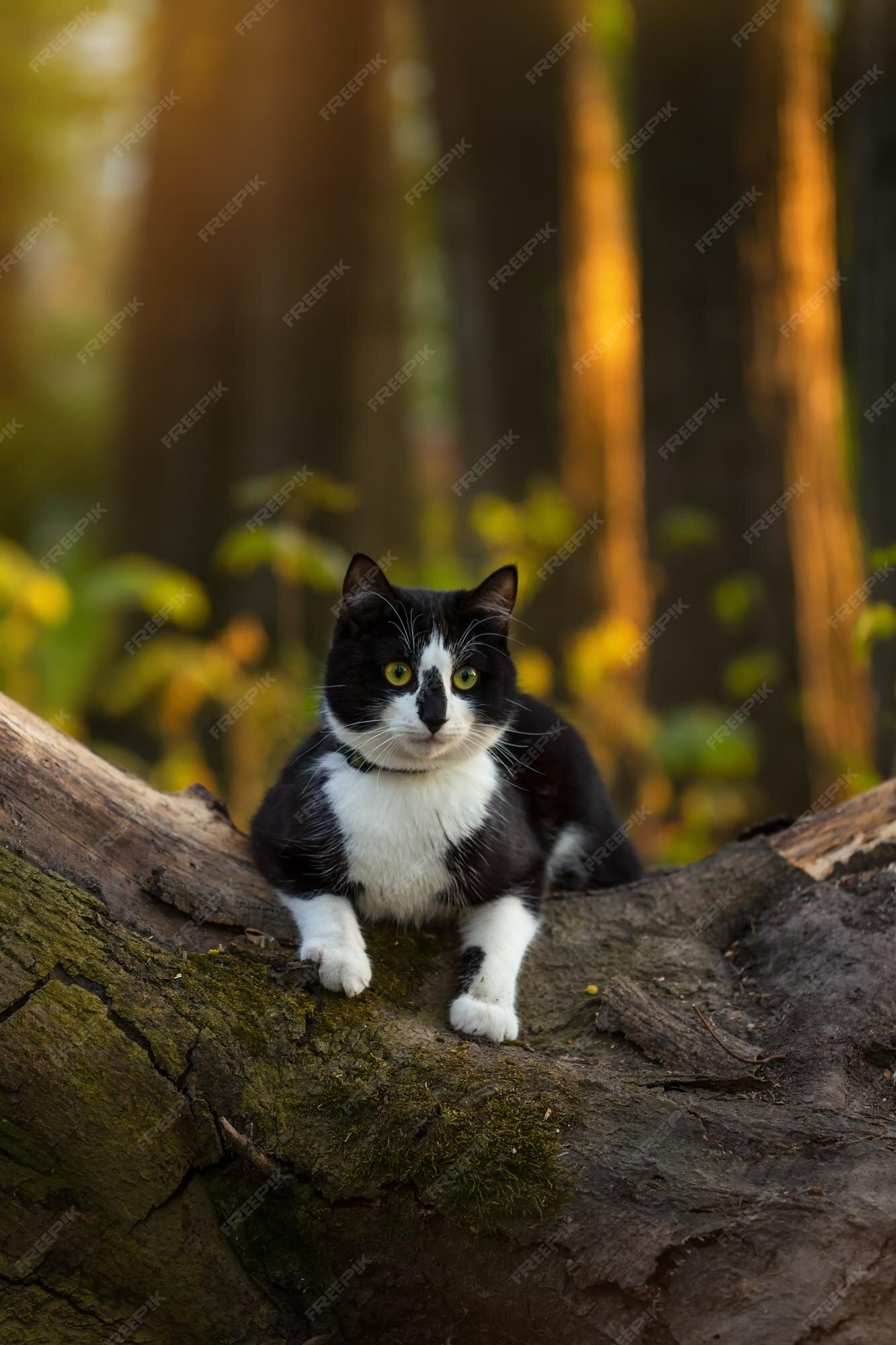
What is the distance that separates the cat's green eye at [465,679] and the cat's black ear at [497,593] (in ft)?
0.63

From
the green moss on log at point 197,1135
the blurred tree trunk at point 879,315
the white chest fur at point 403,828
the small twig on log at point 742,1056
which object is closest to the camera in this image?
the green moss on log at point 197,1135

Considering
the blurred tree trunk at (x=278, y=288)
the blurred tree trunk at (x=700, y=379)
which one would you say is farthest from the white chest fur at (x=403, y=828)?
the blurred tree trunk at (x=278, y=288)

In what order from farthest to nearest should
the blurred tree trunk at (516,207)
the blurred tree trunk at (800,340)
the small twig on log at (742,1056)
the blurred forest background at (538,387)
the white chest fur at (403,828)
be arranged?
the blurred tree trunk at (516,207) < the blurred tree trunk at (800,340) < the blurred forest background at (538,387) < the white chest fur at (403,828) < the small twig on log at (742,1056)

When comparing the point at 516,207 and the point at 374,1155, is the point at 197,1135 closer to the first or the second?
the point at 374,1155

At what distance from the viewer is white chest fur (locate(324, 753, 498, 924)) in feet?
9.78

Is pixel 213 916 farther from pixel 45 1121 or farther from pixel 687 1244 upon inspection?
pixel 687 1244

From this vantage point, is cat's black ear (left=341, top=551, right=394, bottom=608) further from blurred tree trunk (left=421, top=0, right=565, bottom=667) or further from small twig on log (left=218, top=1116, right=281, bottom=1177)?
blurred tree trunk (left=421, top=0, right=565, bottom=667)

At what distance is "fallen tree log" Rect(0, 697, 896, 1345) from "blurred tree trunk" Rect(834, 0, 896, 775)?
8.71 ft

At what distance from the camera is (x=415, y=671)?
9.95ft

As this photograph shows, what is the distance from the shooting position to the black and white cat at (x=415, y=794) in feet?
9.59

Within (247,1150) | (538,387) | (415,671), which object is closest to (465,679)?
(415,671)

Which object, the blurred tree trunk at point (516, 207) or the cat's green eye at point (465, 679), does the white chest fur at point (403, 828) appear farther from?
the blurred tree trunk at point (516, 207)

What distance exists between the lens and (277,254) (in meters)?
8.33

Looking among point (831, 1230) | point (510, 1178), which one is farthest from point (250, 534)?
point (831, 1230)
